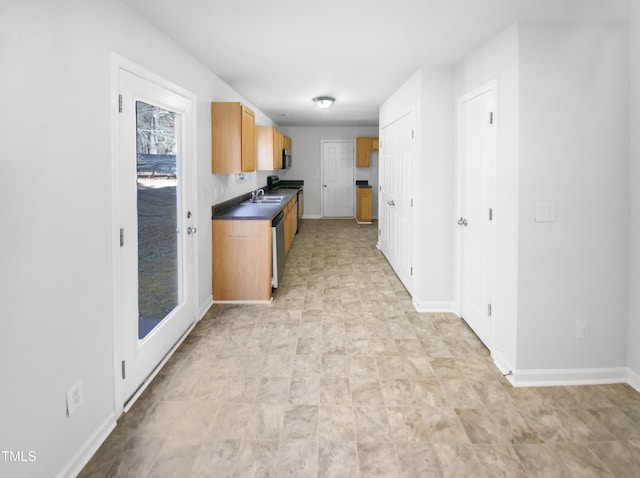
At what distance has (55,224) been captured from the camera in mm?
1804

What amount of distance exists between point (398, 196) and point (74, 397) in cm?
434

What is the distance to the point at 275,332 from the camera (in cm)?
372

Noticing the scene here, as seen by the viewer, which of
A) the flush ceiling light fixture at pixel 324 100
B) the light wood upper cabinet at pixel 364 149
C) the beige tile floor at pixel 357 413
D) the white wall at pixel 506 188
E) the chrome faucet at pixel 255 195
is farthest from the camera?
the light wood upper cabinet at pixel 364 149

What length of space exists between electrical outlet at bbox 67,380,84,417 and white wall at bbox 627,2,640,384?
319 cm

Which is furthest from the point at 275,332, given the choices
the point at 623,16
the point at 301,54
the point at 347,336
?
the point at 623,16

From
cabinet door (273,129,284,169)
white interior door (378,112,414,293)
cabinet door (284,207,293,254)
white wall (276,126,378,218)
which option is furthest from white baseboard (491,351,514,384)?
white wall (276,126,378,218)

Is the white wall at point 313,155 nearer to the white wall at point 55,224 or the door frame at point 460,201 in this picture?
the door frame at point 460,201

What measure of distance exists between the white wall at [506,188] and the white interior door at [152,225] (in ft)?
7.61

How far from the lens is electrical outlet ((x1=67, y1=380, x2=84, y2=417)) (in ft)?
6.26

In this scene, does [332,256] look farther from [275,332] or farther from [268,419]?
[268,419]

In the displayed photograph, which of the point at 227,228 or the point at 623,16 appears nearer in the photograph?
the point at 623,16

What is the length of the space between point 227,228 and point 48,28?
2756mm

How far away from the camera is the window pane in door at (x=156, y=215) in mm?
2775

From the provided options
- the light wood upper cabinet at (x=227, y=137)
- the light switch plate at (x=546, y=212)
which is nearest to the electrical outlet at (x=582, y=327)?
the light switch plate at (x=546, y=212)
